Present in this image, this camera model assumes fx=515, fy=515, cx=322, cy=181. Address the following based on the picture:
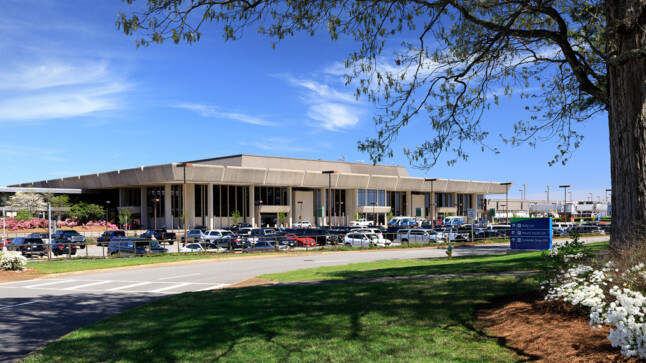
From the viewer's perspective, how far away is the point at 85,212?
8231 cm

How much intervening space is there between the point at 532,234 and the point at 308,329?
21.4 metres

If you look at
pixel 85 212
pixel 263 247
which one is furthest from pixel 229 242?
pixel 85 212

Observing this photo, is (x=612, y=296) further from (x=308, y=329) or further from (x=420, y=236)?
(x=420, y=236)

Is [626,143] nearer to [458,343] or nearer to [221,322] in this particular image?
[458,343]

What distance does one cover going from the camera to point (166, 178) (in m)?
74.2

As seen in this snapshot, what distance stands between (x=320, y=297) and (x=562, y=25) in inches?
319

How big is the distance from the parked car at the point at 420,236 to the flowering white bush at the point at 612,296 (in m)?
40.4

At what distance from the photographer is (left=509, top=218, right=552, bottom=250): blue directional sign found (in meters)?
26.4

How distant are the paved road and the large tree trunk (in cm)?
1044

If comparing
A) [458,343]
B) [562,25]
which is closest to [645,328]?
[458,343]

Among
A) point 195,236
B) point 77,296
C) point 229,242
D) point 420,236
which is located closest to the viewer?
point 77,296

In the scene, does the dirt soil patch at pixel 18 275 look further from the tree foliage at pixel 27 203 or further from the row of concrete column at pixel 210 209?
the tree foliage at pixel 27 203

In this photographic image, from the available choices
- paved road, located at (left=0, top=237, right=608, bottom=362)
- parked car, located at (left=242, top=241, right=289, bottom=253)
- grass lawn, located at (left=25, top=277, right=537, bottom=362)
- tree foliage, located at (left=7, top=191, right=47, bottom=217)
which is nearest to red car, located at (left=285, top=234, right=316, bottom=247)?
parked car, located at (left=242, top=241, right=289, bottom=253)

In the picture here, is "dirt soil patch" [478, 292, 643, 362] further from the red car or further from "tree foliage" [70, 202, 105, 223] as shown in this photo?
"tree foliage" [70, 202, 105, 223]
